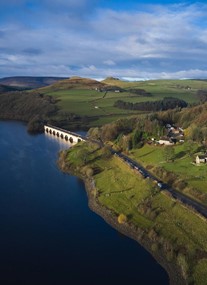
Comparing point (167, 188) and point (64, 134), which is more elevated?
point (167, 188)

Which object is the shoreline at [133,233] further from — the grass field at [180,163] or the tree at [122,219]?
Result: the grass field at [180,163]

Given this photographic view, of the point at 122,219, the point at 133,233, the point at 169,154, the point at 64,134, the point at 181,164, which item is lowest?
the point at 64,134

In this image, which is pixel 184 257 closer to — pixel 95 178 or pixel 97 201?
pixel 97 201

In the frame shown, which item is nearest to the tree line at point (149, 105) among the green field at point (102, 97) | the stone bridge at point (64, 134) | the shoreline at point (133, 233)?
the green field at point (102, 97)

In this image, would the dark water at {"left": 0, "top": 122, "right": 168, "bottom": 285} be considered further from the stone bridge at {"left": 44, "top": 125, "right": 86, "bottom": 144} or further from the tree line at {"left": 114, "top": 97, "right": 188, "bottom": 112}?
the tree line at {"left": 114, "top": 97, "right": 188, "bottom": 112}

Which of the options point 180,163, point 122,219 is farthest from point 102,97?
point 122,219

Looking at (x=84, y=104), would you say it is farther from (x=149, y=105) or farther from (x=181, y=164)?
(x=181, y=164)
